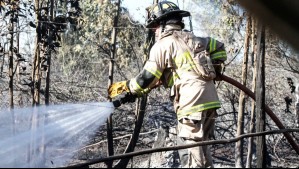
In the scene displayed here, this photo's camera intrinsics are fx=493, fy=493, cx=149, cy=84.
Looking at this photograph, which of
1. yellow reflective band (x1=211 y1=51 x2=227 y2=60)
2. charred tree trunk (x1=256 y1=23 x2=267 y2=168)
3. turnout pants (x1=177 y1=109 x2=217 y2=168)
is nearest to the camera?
charred tree trunk (x1=256 y1=23 x2=267 y2=168)

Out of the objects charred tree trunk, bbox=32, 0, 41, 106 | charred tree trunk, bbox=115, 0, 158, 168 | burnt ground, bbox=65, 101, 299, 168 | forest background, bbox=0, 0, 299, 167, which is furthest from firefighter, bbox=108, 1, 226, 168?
burnt ground, bbox=65, 101, 299, 168

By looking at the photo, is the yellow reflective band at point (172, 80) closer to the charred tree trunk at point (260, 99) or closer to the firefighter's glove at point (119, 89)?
the firefighter's glove at point (119, 89)

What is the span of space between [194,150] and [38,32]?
360cm

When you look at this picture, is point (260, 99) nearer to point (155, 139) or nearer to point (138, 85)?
point (138, 85)

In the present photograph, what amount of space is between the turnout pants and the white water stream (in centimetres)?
80

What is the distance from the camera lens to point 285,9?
2.43 ft

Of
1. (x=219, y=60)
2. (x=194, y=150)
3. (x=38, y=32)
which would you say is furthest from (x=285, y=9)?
(x=38, y=32)

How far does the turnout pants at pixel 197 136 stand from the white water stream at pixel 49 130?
80cm

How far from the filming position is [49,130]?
267 inches

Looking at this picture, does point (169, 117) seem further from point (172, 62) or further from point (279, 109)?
point (172, 62)

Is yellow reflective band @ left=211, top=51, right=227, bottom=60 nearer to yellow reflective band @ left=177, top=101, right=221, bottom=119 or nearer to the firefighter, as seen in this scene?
the firefighter

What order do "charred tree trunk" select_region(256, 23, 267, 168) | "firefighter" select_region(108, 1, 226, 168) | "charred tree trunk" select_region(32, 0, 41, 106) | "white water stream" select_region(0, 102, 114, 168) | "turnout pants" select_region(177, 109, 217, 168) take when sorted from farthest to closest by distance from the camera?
"charred tree trunk" select_region(32, 0, 41, 106)
"white water stream" select_region(0, 102, 114, 168)
"firefighter" select_region(108, 1, 226, 168)
"turnout pants" select_region(177, 109, 217, 168)
"charred tree trunk" select_region(256, 23, 267, 168)

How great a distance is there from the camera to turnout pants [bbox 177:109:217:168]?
409 centimetres

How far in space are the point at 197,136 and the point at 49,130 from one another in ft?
10.2
